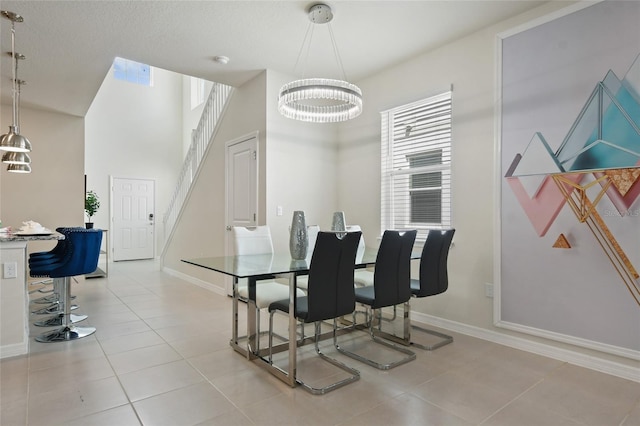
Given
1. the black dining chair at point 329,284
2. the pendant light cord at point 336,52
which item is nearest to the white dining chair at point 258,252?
the black dining chair at point 329,284

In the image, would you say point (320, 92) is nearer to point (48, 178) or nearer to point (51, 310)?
point (51, 310)

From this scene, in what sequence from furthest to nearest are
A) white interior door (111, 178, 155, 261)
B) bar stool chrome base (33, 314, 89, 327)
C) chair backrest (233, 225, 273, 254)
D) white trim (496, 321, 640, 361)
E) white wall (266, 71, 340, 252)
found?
white interior door (111, 178, 155, 261)
white wall (266, 71, 340, 252)
bar stool chrome base (33, 314, 89, 327)
chair backrest (233, 225, 273, 254)
white trim (496, 321, 640, 361)

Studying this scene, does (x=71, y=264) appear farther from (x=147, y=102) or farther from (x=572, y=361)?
(x=147, y=102)

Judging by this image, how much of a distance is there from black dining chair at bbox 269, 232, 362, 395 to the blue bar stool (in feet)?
6.75

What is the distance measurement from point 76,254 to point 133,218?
5559 mm

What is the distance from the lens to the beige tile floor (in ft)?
6.44

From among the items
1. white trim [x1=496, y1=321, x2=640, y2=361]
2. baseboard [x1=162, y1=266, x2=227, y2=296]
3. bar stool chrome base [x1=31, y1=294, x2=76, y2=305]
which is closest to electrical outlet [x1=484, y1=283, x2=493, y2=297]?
white trim [x1=496, y1=321, x2=640, y2=361]

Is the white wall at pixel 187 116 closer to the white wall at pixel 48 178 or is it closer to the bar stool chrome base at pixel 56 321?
the white wall at pixel 48 178

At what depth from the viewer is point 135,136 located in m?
8.40

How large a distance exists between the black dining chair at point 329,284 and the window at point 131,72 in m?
8.02

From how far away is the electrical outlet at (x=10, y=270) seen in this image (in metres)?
2.75

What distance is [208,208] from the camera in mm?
5496

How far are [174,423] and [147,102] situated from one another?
844cm

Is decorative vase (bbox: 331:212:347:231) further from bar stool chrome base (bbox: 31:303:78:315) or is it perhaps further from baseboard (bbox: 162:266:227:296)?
bar stool chrome base (bbox: 31:303:78:315)
